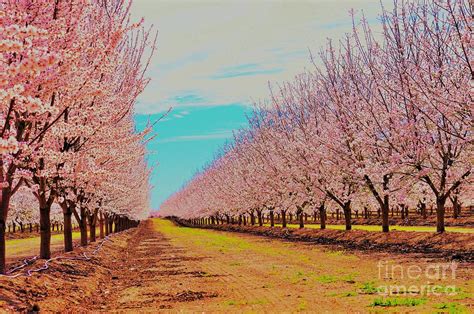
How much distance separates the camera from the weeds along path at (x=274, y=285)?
40.7 ft

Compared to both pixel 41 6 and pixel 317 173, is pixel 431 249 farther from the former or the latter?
pixel 41 6

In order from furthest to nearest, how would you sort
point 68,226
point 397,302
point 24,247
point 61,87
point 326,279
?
point 24,247 < point 68,226 < point 326,279 < point 61,87 < point 397,302

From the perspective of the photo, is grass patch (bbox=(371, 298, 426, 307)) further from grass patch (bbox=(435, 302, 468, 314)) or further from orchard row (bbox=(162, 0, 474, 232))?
orchard row (bbox=(162, 0, 474, 232))

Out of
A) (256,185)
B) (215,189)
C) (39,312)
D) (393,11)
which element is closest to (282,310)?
(39,312)

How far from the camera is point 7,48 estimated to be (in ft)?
19.7

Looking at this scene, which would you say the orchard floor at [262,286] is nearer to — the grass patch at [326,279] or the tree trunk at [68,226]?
the grass patch at [326,279]

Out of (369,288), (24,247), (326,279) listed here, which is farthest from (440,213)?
(24,247)

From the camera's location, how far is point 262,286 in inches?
639

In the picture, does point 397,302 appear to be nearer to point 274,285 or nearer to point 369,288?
point 369,288

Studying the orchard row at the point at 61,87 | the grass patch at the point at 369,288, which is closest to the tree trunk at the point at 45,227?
the orchard row at the point at 61,87

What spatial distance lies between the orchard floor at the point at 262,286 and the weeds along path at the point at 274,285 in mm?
23

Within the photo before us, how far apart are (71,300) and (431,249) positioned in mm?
16608

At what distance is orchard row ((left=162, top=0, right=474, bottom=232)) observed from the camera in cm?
2184

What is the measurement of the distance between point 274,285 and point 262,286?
0.37 metres
